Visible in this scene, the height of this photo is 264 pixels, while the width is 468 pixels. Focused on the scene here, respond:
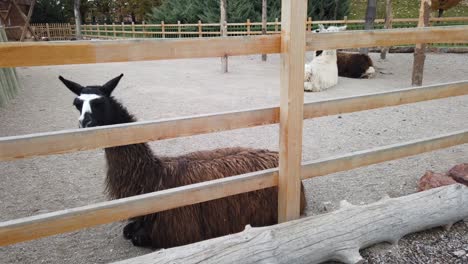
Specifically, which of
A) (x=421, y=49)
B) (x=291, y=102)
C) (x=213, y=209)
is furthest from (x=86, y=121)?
(x=421, y=49)

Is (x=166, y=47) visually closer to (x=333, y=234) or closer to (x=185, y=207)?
(x=185, y=207)

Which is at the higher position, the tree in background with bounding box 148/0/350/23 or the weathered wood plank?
the tree in background with bounding box 148/0/350/23

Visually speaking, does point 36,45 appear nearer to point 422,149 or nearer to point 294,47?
point 294,47

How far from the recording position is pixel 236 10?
987 inches

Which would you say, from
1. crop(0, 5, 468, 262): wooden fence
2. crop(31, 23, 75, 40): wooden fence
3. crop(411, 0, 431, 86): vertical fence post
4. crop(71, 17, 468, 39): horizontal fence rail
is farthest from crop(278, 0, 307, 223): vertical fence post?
crop(31, 23, 75, 40): wooden fence

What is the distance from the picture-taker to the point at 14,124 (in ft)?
21.3

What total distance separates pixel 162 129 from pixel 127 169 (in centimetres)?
83

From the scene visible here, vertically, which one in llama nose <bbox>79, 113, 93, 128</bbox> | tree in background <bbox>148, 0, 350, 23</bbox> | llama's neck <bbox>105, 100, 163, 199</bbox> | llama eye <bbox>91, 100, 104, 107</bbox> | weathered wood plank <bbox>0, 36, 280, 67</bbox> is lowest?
llama's neck <bbox>105, 100, 163, 199</bbox>

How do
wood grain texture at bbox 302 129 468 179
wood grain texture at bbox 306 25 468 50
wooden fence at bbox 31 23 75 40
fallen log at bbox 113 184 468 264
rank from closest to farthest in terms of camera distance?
1. fallen log at bbox 113 184 468 264
2. wood grain texture at bbox 306 25 468 50
3. wood grain texture at bbox 302 129 468 179
4. wooden fence at bbox 31 23 75 40

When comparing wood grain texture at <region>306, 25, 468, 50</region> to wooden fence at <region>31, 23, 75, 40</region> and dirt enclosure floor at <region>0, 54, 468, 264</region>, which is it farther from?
wooden fence at <region>31, 23, 75, 40</region>

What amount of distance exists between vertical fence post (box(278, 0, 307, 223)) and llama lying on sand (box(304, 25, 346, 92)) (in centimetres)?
691

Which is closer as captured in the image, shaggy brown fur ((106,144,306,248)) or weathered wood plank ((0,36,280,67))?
weathered wood plank ((0,36,280,67))

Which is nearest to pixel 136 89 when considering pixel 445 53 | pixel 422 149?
pixel 422 149

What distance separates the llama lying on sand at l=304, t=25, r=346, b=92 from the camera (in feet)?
30.9
